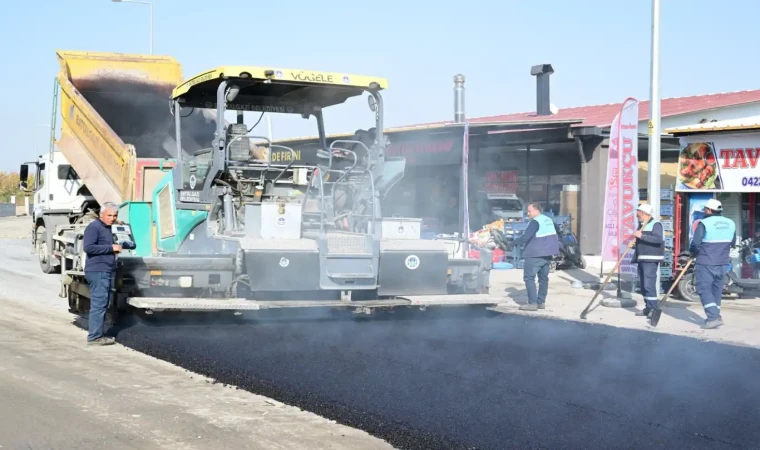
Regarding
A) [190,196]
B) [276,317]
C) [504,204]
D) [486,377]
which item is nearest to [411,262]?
[276,317]

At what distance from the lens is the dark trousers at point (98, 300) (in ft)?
27.9

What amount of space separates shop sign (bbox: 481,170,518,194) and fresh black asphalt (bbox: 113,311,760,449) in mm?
14638

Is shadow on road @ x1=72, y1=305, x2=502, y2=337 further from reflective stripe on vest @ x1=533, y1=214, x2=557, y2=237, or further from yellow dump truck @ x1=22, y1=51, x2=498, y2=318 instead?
reflective stripe on vest @ x1=533, y1=214, x2=557, y2=237

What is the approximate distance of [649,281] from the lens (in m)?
10.7

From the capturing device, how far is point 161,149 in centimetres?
1312

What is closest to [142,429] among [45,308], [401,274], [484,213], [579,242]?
[401,274]

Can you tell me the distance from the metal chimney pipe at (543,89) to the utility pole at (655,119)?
13855 mm

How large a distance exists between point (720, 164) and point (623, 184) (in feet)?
5.71

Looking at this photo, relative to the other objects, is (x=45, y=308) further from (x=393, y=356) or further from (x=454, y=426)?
(x=454, y=426)

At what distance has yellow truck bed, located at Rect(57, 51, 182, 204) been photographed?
12.9 meters

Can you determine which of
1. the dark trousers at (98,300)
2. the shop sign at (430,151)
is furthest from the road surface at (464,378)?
the shop sign at (430,151)

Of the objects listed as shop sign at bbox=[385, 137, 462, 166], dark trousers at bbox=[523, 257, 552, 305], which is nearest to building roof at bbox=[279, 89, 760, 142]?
shop sign at bbox=[385, 137, 462, 166]

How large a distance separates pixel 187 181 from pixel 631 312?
244 inches

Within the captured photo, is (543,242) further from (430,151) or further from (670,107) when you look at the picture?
(670,107)
